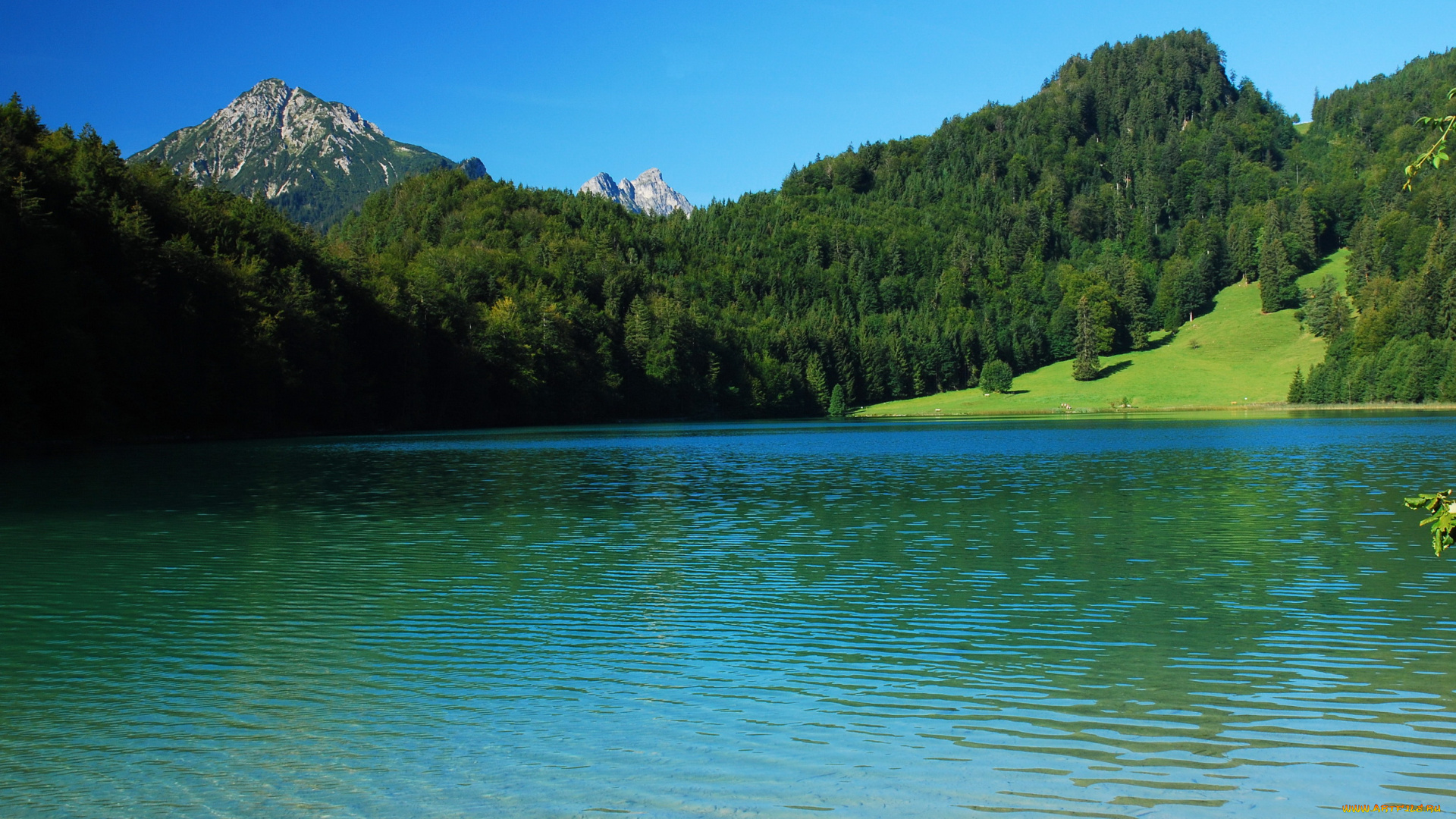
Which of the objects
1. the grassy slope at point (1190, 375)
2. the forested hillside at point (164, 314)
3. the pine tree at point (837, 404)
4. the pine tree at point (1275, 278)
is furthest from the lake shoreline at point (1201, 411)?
the forested hillside at point (164, 314)

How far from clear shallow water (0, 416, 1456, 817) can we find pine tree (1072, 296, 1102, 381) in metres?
126

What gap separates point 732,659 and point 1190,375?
146 meters

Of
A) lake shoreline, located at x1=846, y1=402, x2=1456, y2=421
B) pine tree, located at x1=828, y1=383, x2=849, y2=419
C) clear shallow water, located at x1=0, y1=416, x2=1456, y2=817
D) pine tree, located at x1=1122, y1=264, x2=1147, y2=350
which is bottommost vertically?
clear shallow water, located at x1=0, y1=416, x2=1456, y2=817

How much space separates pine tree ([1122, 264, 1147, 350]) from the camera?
166 m

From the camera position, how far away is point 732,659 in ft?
39.2

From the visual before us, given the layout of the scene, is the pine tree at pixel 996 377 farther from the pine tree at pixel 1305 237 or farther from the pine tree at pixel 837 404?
the pine tree at pixel 1305 237

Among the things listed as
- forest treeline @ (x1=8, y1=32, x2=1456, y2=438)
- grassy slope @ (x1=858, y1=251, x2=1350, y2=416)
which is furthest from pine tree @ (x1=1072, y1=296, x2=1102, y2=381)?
forest treeline @ (x1=8, y1=32, x2=1456, y2=438)

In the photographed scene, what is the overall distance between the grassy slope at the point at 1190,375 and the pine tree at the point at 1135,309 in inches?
139

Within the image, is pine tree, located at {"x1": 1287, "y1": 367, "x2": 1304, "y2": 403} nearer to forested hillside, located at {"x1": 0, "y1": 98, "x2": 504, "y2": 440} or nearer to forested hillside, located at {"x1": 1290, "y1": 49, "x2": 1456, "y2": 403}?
forested hillside, located at {"x1": 1290, "y1": 49, "x2": 1456, "y2": 403}

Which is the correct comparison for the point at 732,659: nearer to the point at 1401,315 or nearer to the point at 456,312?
the point at 456,312

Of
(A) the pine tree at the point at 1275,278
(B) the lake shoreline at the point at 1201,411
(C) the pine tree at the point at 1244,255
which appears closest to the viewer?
(B) the lake shoreline at the point at 1201,411

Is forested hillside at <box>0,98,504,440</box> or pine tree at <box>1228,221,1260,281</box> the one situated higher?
pine tree at <box>1228,221,1260,281</box>

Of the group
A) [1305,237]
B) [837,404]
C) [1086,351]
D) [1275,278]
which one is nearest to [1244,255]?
[1305,237]

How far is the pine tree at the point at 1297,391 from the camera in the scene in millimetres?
124938
